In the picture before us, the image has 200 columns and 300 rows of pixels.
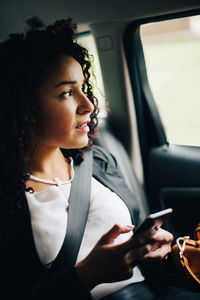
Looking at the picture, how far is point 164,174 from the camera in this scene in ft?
5.79

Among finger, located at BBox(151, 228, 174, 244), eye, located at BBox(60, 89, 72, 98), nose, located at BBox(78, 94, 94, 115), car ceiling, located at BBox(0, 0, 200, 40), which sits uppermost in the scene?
car ceiling, located at BBox(0, 0, 200, 40)

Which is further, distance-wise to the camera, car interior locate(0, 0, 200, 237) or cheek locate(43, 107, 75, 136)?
car interior locate(0, 0, 200, 237)

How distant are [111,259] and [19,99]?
0.62 meters

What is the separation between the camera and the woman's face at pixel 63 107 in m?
1.04

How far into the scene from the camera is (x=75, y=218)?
43.1 inches

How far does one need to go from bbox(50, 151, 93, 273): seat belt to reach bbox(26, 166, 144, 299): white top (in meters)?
0.02

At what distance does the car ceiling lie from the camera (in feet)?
4.32

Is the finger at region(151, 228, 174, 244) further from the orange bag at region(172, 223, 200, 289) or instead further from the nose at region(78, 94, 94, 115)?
the nose at region(78, 94, 94, 115)

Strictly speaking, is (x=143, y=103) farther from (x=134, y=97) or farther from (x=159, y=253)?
(x=159, y=253)

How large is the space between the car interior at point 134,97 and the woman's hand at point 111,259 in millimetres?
649

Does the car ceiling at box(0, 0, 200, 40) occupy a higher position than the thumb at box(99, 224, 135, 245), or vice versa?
the car ceiling at box(0, 0, 200, 40)

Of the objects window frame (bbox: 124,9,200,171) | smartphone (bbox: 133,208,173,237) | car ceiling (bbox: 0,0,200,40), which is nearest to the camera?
smartphone (bbox: 133,208,173,237)

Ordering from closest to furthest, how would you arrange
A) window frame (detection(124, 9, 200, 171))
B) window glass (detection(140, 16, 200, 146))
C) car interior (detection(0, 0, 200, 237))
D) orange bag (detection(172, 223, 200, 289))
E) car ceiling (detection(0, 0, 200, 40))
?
orange bag (detection(172, 223, 200, 289))
car ceiling (detection(0, 0, 200, 40))
car interior (detection(0, 0, 200, 237))
window frame (detection(124, 9, 200, 171))
window glass (detection(140, 16, 200, 146))

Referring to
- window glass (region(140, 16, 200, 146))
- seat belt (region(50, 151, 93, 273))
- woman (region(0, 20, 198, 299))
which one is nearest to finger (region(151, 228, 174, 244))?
woman (region(0, 20, 198, 299))
